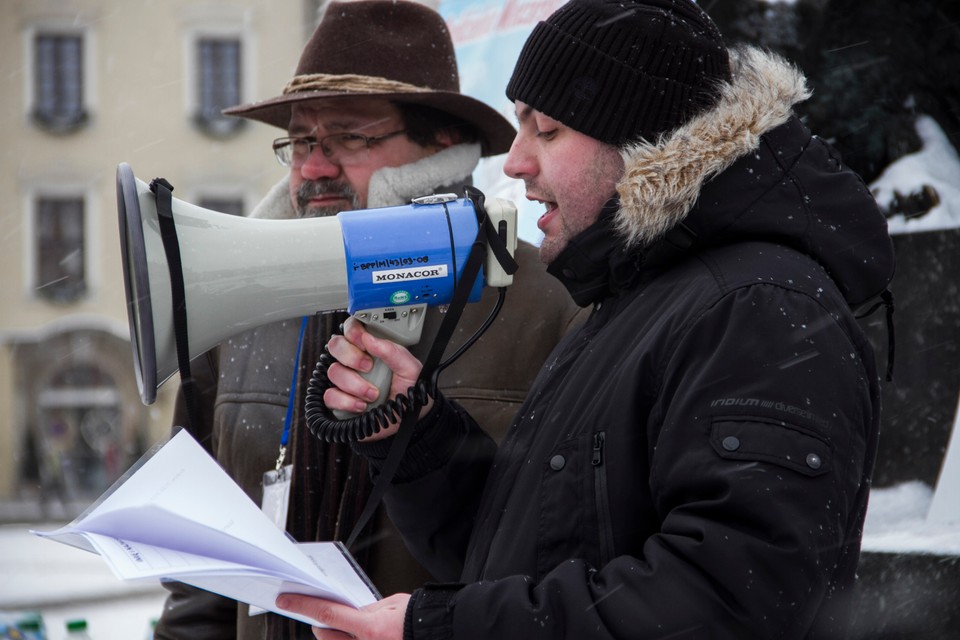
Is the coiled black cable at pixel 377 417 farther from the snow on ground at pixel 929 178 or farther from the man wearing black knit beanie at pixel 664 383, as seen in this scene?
the snow on ground at pixel 929 178

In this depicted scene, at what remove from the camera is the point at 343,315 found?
2475mm

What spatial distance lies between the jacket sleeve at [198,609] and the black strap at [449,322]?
88cm

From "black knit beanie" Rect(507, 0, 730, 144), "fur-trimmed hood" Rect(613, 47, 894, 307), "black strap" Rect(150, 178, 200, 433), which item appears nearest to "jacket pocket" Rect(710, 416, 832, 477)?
"fur-trimmed hood" Rect(613, 47, 894, 307)

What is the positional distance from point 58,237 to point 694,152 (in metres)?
23.5

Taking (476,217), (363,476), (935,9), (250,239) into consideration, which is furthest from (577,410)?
(935,9)

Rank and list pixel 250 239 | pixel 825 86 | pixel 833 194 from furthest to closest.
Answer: pixel 825 86
pixel 250 239
pixel 833 194

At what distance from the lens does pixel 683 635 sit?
1.34 metres

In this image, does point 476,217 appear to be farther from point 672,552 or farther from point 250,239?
point 672,552

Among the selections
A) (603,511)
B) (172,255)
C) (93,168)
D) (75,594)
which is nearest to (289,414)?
(172,255)

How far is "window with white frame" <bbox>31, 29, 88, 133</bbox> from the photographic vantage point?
22719 mm

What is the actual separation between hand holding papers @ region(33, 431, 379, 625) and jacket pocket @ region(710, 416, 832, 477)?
1.86 feet

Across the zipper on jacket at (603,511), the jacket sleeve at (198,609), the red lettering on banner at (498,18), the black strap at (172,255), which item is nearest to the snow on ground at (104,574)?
the jacket sleeve at (198,609)

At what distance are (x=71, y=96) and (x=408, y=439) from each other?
23.5 metres

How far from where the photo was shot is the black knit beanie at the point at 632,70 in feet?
5.64
